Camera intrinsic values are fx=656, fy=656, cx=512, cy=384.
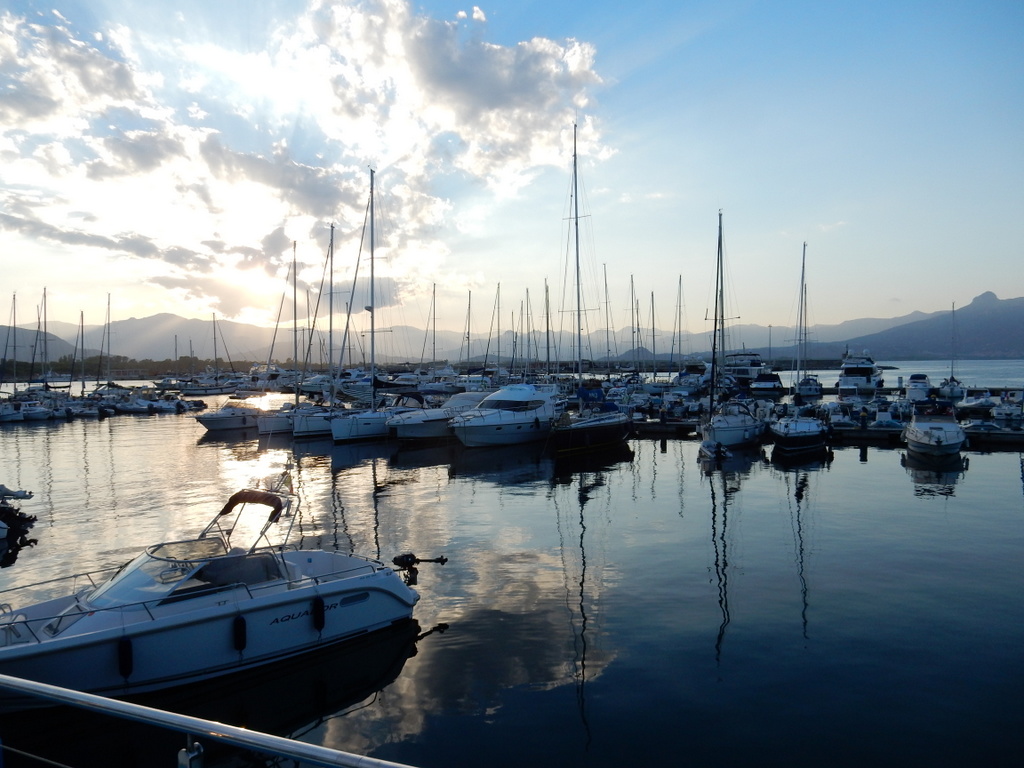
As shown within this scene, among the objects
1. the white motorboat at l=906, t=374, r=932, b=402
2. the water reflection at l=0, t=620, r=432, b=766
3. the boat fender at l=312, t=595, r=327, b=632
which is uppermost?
the white motorboat at l=906, t=374, r=932, b=402

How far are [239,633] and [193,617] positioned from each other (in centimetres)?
75

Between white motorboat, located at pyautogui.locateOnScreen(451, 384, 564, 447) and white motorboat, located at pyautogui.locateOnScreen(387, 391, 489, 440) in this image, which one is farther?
white motorboat, located at pyautogui.locateOnScreen(387, 391, 489, 440)

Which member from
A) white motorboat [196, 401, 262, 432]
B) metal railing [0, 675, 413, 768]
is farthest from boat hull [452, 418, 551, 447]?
metal railing [0, 675, 413, 768]

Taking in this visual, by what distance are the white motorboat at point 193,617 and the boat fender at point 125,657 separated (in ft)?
0.05

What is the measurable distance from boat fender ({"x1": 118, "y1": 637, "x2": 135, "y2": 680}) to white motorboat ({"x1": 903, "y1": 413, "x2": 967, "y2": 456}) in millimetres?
33968

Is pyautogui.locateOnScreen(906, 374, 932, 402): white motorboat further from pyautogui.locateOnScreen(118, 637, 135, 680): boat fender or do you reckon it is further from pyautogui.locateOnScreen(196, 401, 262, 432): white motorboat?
pyautogui.locateOnScreen(118, 637, 135, 680): boat fender

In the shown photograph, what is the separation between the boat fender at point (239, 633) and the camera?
10305 millimetres

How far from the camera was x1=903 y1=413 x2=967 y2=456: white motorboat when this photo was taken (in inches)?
1240

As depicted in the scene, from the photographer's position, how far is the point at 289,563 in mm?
12234

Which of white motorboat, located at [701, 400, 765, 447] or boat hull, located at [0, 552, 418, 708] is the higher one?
white motorboat, located at [701, 400, 765, 447]

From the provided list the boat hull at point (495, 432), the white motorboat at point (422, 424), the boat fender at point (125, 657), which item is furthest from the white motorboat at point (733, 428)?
the boat fender at point (125, 657)

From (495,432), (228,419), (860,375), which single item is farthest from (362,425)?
(860,375)

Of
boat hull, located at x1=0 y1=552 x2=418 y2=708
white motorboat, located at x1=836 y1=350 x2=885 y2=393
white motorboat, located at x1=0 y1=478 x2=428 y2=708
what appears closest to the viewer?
boat hull, located at x1=0 y1=552 x2=418 y2=708

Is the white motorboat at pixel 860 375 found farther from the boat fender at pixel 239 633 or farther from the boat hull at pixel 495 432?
the boat fender at pixel 239 633
